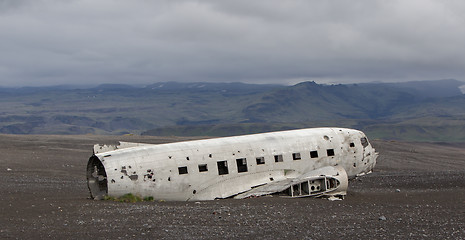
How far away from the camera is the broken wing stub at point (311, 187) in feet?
99.5

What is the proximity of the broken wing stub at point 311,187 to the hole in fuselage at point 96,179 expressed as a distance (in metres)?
7.99

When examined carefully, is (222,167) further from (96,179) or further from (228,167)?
(96,179)

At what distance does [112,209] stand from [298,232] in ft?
32.1

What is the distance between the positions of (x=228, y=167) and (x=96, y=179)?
7.92 meters

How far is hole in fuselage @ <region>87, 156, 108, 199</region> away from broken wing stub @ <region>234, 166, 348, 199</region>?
7987 millimetres

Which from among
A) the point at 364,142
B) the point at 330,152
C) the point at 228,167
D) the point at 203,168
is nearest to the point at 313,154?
the point at 330,152

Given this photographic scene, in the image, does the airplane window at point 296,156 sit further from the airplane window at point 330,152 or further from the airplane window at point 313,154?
the airplane window at point 330,152

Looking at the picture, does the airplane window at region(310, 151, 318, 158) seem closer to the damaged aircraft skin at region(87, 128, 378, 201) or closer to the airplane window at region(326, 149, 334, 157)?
the damaged aircraft skin at region(87, 128, 378, 201)

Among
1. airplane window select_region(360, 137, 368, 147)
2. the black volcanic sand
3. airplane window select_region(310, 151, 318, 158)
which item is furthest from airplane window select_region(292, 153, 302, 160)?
airplane window select_region(360, 137, 368, 147)

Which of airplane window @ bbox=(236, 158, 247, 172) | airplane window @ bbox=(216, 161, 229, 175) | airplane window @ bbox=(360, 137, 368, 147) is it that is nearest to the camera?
airplane window @ bbox=(216, 161, 229, 175)

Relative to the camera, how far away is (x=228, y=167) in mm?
30359

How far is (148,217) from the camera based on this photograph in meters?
22.5

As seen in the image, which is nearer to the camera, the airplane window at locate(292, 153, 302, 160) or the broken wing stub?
the broken wing stub

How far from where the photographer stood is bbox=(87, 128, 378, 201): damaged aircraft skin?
2839cm
